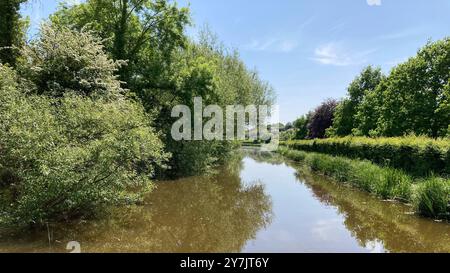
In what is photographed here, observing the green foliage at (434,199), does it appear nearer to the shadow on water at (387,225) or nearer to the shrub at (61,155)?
the shadow on water at (387,225)

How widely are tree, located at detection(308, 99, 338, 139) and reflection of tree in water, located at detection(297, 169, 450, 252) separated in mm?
25799

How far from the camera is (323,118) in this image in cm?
3934

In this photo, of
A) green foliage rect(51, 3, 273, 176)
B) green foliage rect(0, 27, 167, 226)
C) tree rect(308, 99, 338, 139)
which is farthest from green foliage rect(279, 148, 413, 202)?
tree rect(308, 99, 338, 139)

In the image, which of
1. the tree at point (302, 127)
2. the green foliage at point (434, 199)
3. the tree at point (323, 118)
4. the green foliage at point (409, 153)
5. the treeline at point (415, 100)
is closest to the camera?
the green foliage at point (434, 199)

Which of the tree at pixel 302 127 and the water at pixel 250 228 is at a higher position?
the tree at pixel 302 127

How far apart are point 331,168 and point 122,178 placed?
13637 mm

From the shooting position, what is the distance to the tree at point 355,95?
32031 millimetres

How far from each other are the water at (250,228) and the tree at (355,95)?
18.9 metres

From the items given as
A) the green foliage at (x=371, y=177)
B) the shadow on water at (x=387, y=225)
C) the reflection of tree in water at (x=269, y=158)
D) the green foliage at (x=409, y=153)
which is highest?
the green foliage at (x=409, y=153)

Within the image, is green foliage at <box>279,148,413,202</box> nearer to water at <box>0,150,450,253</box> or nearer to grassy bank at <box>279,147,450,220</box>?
grassy bank at <box>279,147,450,220</box>

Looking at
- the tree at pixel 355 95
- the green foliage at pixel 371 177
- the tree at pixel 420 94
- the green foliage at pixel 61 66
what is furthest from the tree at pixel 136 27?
the tree at pixel 355 95

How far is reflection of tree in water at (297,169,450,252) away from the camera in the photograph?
766cm

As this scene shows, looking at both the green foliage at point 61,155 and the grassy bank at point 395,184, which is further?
the grassy bank at point 395,184

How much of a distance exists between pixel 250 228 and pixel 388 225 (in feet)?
11.5
